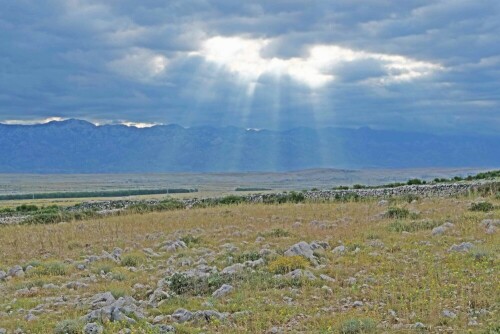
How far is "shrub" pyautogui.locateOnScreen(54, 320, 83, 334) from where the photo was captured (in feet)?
33.3

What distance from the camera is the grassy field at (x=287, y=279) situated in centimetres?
1052

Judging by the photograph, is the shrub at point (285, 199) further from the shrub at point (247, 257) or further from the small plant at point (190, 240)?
the shrub at point (247, 257)

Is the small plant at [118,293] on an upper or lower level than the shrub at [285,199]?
lower

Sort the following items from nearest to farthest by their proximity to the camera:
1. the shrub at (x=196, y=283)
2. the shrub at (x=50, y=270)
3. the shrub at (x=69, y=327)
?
the shrub at (x=69, y=327)
the shrub at (x=196, y=283)
the shrub at (x=50, y=270)

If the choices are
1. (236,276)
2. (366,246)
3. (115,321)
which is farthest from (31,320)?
(366,246)

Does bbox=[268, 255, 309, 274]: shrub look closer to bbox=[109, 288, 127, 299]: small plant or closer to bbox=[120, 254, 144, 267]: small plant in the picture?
bbox=[109, 288, 127, 299]: small plant

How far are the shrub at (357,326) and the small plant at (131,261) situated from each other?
8.91m

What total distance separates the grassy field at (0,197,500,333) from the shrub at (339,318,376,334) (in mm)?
25

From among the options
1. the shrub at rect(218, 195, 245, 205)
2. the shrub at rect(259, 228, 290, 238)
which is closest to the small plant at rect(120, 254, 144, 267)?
the shrub at rect(259, 228, 290, 238)

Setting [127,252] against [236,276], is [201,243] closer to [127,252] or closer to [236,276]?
[127,252]

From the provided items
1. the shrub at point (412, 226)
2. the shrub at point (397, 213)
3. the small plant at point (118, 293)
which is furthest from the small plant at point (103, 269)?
the shrub at point (397, 213)

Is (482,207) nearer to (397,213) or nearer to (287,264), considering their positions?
(397,213)

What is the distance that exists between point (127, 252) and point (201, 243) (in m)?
2.74

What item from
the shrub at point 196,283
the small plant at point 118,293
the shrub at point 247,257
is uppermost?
the shrub at point 247,257
